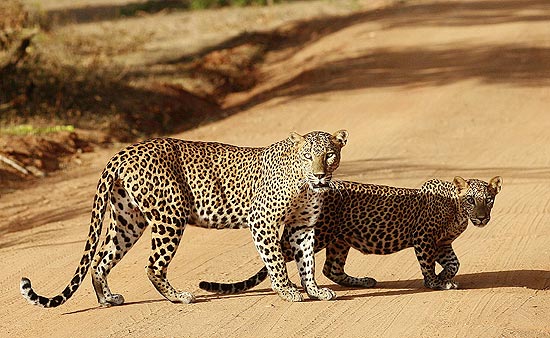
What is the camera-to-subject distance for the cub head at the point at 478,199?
8953 mm

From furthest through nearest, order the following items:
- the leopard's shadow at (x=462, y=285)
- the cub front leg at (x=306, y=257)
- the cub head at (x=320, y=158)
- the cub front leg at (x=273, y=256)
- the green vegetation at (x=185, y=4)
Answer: the green vegetation at (x=185, y=4) < the leopard's shadow at (x=462, y=285) < the cub front leg at (x=306, y=257) < the cub front leg at (x=273, y=256) < the cub head at (x=320, y=158)

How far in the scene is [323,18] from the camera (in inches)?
1185

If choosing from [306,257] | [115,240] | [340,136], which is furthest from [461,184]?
[115,240]

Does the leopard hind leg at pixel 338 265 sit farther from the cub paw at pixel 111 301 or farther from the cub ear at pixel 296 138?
the cub paw at pixel 111 301

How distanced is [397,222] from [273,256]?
45.5 inches

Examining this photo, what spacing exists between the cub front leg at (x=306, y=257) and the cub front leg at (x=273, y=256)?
0.14 m

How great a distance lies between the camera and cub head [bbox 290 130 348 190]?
326 inches

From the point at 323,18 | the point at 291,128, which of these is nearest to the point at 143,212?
the point at 291,128

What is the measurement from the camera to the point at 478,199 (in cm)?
898

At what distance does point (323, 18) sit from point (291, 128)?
13201 mm

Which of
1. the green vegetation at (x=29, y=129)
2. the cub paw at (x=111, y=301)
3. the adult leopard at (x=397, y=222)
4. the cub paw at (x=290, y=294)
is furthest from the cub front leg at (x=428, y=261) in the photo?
the green vegetation at (x=29, y=129)

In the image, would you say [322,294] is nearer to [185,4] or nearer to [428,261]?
[428,261]

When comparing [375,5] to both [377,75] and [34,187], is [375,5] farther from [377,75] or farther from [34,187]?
[34,187]

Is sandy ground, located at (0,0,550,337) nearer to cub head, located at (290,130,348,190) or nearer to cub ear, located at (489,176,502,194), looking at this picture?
cub ear, located at (489,176,502,194)
